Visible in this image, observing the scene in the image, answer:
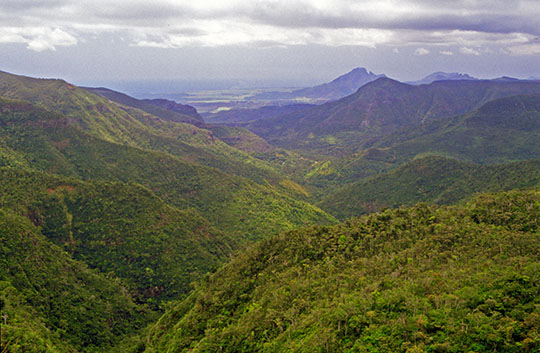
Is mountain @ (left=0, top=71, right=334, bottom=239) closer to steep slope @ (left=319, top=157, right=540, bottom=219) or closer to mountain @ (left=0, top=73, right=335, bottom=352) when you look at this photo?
mountain @ (left=0, top=73, right=335, bottom=352)

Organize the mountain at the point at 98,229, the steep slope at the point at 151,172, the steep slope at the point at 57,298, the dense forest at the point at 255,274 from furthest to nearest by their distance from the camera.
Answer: the steep slope at the point at 151,172
the mountain at the point at 98,229
the steep slope at the point at 57,298
the dense forest at the point at 255,274

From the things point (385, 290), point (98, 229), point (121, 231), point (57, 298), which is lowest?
point (57, 298)

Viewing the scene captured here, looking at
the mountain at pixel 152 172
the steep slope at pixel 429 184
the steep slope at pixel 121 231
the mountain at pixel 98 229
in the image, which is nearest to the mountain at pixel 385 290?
the mountain at pixel 98 229

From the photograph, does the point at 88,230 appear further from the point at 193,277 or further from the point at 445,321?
the point at 445,321

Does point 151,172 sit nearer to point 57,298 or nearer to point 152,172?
point 152,172

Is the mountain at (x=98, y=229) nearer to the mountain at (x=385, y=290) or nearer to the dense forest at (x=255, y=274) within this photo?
the dense forest at (x=255, y=274)

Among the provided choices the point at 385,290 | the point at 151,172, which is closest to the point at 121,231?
the point at 151,172
